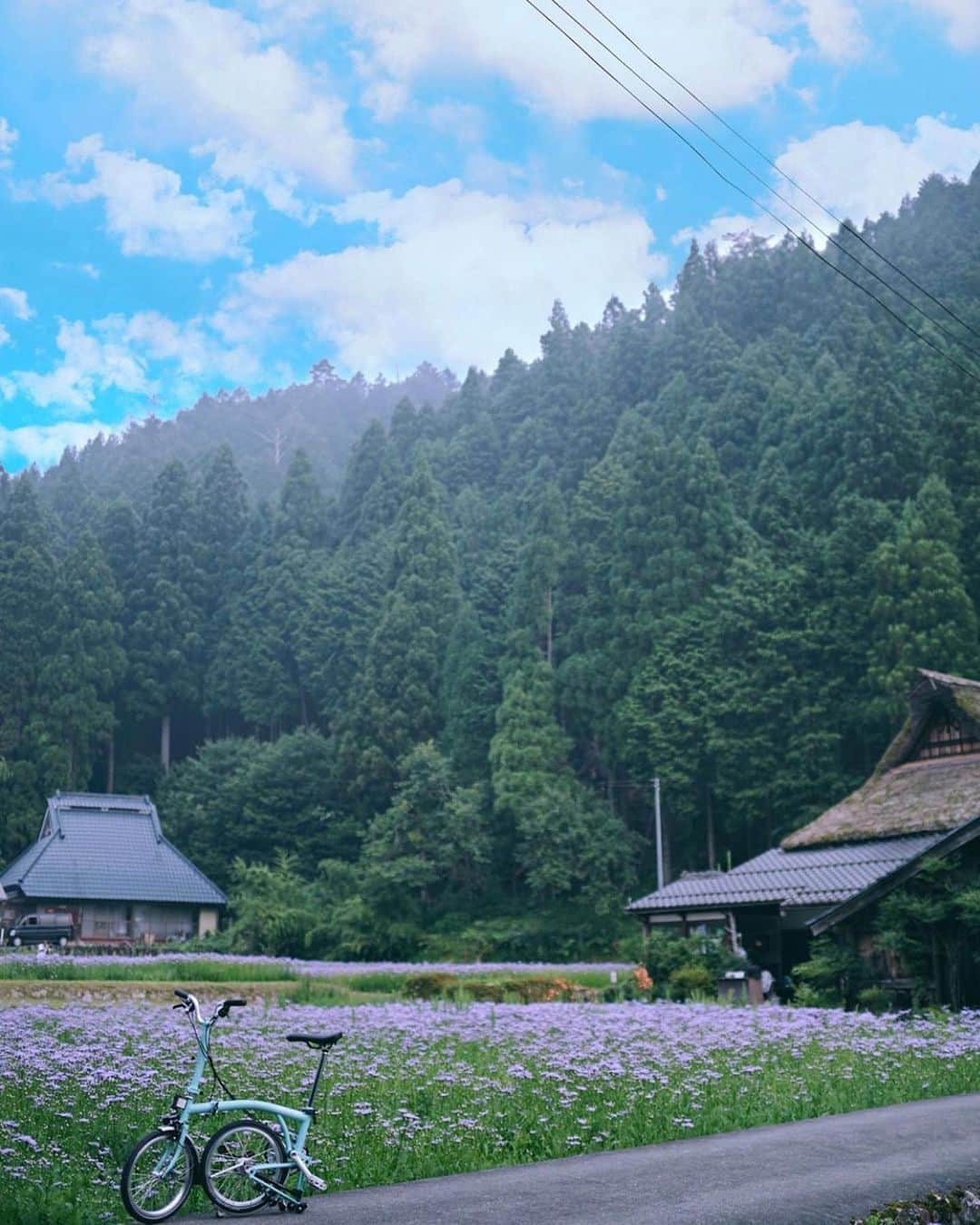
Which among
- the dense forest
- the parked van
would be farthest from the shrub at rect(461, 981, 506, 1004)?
the parked van

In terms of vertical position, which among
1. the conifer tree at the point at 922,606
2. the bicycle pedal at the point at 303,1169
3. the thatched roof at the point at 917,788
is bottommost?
the bicycle pedal at the point at 303,1169

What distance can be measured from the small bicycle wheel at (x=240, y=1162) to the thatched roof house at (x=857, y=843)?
55.3 ft

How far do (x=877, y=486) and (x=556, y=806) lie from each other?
1847cm

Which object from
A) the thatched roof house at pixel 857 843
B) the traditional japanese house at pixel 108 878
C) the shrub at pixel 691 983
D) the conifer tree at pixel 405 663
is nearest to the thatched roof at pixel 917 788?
the thatched roof house at pixel 857 843

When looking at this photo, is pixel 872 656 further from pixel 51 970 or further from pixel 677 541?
pixel 51 970

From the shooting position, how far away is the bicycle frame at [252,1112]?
6.46 m

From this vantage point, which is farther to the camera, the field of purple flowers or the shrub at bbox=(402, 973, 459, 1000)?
the shrub at bbox=(402, 973, 459, 1000)

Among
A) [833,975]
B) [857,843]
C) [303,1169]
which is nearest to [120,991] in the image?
[833,975]

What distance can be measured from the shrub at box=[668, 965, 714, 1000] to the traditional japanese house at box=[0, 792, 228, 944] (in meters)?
26.4

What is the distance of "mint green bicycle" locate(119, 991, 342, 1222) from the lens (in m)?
6.41

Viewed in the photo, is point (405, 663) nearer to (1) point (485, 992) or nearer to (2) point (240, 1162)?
(1) point (485, 992)

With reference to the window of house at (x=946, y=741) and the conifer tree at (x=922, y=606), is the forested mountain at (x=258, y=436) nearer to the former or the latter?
the conifer tree at (x=922, y=606)

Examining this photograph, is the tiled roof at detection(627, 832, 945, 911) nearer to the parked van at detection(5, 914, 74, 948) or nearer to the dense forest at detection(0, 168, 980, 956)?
the dense forest at detection(0, 168, 980, 956)

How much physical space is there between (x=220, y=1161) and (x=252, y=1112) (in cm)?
34
